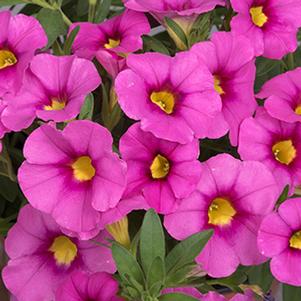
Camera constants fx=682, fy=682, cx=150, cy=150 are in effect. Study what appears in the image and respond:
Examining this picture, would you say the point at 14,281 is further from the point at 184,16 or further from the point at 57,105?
the point at 184,16

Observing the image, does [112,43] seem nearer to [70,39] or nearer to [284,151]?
[70,39]

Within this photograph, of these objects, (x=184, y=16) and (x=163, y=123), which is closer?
(x=163, y=123)

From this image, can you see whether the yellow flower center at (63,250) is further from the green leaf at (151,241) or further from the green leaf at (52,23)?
the green leaf at (52,23)

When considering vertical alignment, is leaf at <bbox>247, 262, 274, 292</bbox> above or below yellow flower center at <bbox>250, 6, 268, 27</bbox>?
below

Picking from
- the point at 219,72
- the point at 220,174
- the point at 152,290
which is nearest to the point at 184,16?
the point at 219,72

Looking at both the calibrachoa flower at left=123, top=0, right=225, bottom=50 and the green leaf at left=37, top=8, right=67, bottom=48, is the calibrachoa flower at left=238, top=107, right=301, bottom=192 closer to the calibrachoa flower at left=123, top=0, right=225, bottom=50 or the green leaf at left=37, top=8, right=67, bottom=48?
the calibrachoa flower at left=123, top=0, right=225, bottom=50

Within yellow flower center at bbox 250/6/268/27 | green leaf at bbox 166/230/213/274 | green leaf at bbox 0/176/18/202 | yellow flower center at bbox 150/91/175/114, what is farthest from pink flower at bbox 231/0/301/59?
green leaf at bbox 0/176/18/202
